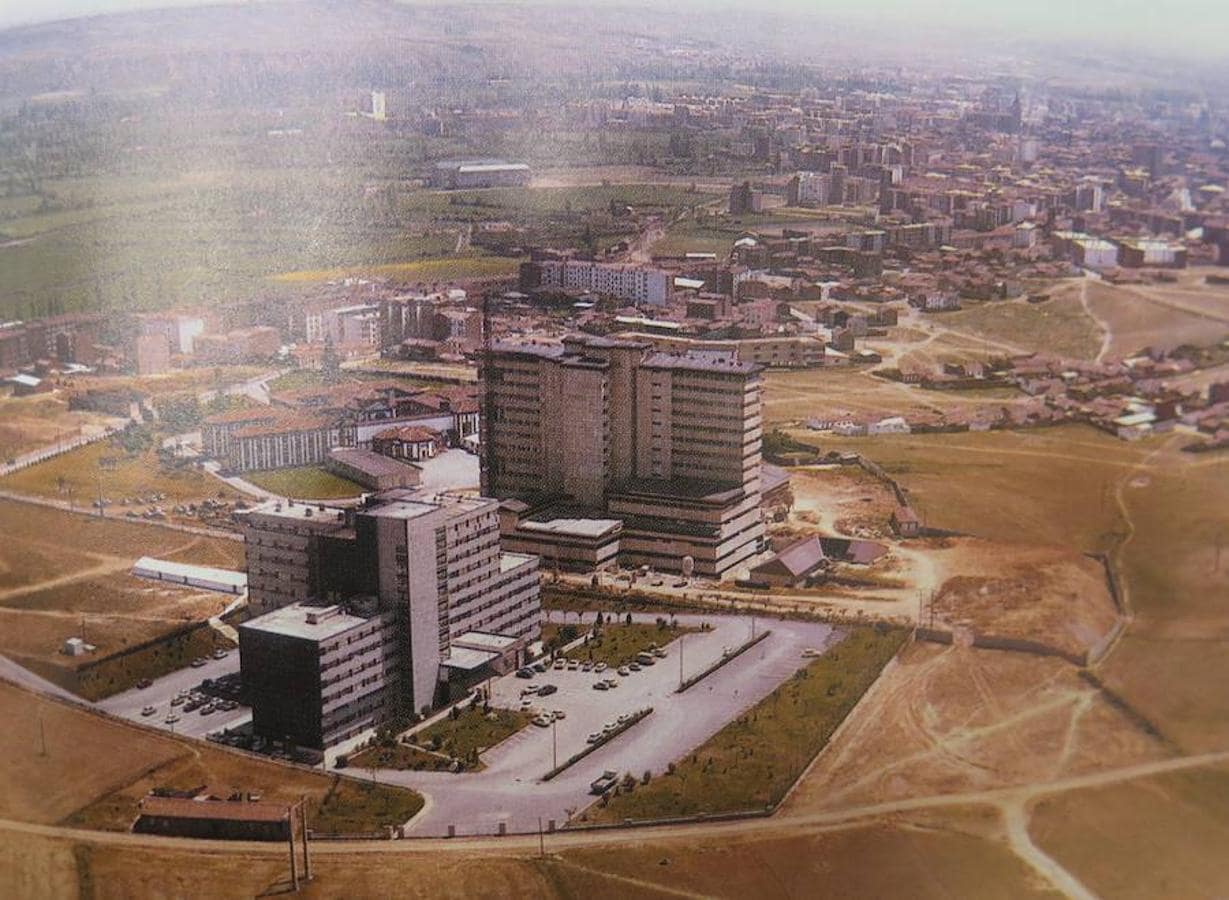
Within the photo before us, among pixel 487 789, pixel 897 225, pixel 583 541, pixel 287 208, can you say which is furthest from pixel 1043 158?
pixel 287 208

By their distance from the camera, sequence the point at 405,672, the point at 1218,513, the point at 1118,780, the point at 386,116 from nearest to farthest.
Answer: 1. the point at 1118,780
2. the point at 1218,513
3. the point at 405,672
4. the point at 386,116

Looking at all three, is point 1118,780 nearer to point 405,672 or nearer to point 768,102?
point 405,672

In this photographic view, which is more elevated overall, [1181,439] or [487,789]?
[1181,439]

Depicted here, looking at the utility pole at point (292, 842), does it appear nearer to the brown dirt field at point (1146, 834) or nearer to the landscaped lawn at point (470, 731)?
the landscaped lawn at point (470, 731)

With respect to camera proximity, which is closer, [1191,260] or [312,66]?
[1191,260]

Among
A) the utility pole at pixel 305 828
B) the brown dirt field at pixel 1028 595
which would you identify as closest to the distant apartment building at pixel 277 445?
the utility pole at pixel 305 828

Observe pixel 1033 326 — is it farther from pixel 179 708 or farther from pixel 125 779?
pixel 125 779
